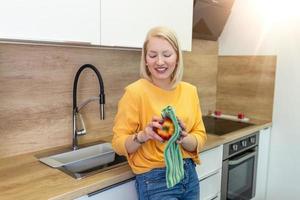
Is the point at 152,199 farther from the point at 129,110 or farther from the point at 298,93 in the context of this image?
the point at 298,93

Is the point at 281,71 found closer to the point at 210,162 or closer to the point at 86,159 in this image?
the point at 210,162

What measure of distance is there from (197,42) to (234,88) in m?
0.48

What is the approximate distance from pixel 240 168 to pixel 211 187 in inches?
13.7

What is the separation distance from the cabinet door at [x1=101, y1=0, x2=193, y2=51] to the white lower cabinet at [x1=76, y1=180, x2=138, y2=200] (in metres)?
0.61

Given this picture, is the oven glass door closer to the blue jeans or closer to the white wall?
the white wall

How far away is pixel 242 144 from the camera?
1.86 metres

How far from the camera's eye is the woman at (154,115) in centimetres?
105

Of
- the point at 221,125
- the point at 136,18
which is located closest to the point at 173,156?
the point at 136,18

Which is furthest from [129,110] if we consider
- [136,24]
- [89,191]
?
[136,24]

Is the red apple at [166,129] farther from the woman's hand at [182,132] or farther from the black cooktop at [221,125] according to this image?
the black cooktop at [221,125]

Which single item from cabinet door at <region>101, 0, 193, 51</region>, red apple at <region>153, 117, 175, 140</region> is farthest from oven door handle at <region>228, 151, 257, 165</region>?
red apple at <region>153, 117, 175, 140</region>

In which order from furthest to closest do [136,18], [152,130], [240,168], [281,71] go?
[281,71], [240,168], [136,18], [152,130]

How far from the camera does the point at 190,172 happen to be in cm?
117

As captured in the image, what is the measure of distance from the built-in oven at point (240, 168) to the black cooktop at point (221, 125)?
99 millimetres
